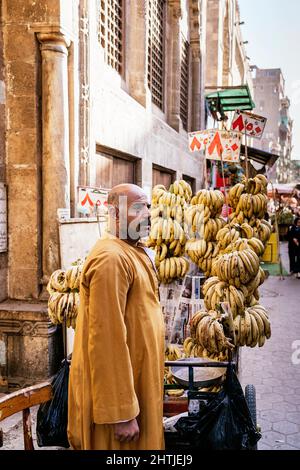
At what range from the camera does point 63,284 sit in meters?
4.01

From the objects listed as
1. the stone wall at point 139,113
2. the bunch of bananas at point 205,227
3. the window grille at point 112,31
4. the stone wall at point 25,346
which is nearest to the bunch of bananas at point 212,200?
the bunch of bananas at point 205,227

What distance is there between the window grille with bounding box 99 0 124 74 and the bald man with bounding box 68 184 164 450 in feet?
17.9

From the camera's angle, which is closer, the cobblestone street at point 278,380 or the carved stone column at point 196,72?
the cobblestone street at point 278,380

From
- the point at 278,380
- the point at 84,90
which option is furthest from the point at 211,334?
the point at 84,90

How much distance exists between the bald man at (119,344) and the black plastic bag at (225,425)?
0.36 metres

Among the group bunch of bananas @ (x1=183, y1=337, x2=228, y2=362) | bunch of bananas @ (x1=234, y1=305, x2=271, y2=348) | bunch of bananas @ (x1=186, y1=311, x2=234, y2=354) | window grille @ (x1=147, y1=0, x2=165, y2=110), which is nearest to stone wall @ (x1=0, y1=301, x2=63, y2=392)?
bunch of bananas @ (x1=183, y1=337, x2=228, y2=362)

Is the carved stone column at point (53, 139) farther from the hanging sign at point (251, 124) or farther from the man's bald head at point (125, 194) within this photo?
the hanging sign at point (251, 124)

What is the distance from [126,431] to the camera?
7.07 ft

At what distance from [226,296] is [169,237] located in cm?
91

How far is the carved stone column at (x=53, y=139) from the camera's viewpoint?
5016 mm

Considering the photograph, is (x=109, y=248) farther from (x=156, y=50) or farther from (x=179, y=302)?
(x=156, y=50)

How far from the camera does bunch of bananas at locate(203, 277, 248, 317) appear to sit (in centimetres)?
361

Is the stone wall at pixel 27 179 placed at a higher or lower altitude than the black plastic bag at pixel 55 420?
higher
